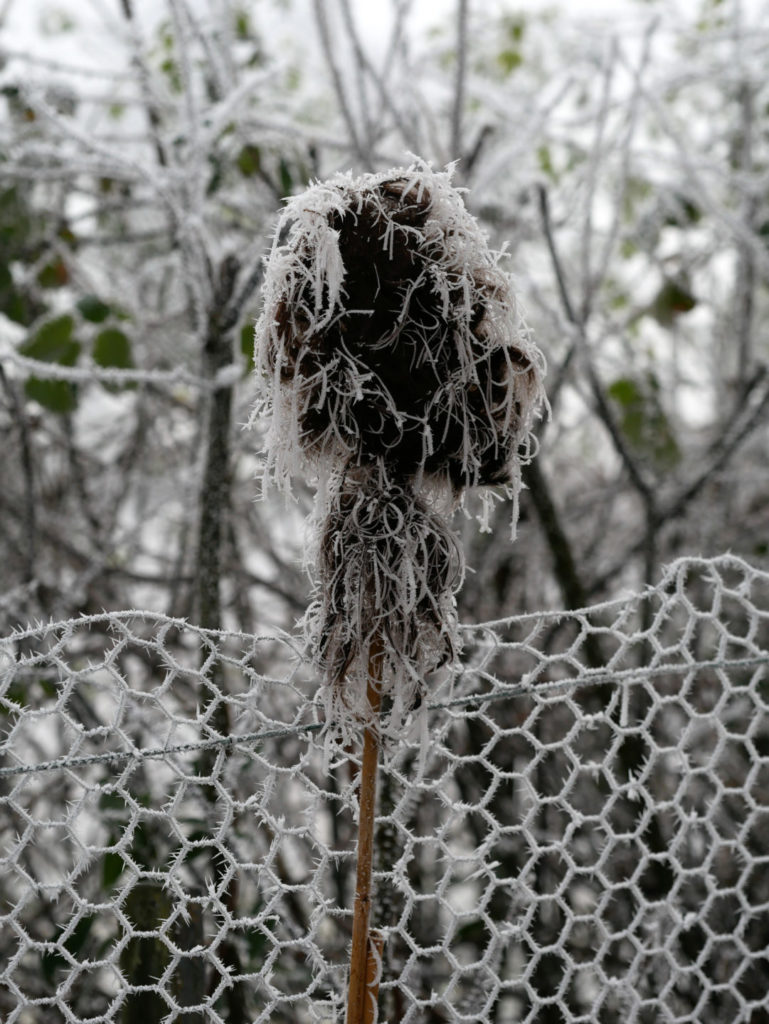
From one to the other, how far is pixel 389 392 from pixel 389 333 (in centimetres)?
4

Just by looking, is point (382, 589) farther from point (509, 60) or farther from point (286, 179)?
point (509, 60)

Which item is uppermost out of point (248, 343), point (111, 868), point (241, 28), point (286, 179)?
point (241, 28)

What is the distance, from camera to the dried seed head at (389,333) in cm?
59

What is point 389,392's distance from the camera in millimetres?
589

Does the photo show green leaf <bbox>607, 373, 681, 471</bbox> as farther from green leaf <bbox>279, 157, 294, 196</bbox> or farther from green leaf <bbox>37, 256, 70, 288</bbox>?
green leaf <bbox>37, 256, 70, 288</bbox>

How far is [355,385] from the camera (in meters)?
0.58

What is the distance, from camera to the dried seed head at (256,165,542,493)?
59 cm

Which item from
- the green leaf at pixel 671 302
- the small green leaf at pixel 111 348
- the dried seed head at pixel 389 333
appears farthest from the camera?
the green leaf at pixel 671 302

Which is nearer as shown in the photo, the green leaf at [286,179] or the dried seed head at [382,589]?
the dried seed head at [382,589]

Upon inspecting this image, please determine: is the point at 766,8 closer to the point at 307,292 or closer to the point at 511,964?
the point at 307,292

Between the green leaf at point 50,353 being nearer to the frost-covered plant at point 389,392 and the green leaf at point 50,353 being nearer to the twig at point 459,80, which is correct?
the twig at point 459,80

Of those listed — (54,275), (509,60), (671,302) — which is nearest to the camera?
(671,302)

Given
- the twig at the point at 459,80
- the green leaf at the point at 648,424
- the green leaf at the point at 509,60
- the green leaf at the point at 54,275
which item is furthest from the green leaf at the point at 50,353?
the green leaf at the point at 509,60

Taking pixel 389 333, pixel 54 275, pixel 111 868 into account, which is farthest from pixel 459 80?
pixel 111 868
